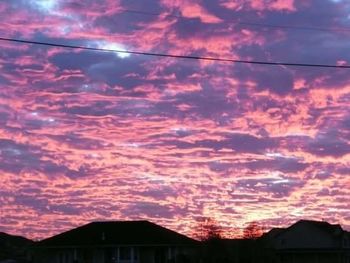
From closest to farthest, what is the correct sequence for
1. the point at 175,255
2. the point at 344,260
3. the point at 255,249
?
1. the point at 175,255
2. the point at 255,249
3. the point at 344,260

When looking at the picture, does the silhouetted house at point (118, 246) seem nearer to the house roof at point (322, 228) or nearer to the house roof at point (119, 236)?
the house roof at point (119, 236)

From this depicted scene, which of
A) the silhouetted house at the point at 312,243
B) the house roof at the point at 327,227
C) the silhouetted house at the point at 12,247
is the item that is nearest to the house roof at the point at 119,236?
the silhouetted house at the point at 12,247

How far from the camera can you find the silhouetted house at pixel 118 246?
59031 mm

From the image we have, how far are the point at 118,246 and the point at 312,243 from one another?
41631 millimetres

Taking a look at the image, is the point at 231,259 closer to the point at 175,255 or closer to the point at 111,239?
the point at 175,255

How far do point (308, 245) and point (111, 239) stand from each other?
1602 inches

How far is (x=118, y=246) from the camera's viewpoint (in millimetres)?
59969

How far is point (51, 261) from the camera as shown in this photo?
204 feet

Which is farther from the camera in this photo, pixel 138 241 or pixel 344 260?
pixel 344 260

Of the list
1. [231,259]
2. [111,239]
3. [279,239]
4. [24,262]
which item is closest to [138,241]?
[111,239]

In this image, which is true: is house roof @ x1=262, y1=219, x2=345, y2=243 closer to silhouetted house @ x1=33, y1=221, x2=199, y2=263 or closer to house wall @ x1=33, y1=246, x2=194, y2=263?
silhouetted house @ x1=33, y1=221, x2=199, y2=263

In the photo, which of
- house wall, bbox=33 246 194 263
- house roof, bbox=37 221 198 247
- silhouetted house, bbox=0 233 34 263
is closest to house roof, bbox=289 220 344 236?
house roof, bbox=37 221 198 247

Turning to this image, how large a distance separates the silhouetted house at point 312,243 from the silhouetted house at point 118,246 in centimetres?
3204

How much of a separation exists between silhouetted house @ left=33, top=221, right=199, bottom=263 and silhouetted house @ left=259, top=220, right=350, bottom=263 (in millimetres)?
32039
